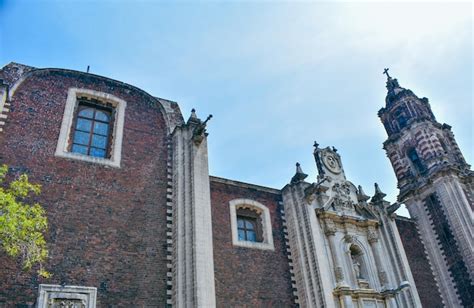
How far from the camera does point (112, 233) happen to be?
13.5 metres

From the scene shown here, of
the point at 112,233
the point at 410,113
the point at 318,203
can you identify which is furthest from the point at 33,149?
the point at 410,113

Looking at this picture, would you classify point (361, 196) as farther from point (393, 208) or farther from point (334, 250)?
point (334, 250)

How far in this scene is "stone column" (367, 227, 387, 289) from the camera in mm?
18797

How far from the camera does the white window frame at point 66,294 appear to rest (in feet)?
37.4

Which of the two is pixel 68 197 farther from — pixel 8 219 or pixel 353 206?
pixel 353 206

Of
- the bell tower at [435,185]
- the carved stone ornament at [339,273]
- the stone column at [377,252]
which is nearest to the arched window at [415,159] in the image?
the bell tower at [435,185]

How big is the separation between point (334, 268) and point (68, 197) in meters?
10.8

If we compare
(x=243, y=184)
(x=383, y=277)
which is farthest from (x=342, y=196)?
(x=243, y=184)

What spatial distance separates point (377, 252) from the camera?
1961 cm

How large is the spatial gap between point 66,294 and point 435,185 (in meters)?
22.4

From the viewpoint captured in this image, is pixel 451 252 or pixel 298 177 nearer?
pixel 298 177

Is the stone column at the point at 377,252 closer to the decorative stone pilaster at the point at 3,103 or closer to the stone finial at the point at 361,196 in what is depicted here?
the stone finial at the point at 361,196

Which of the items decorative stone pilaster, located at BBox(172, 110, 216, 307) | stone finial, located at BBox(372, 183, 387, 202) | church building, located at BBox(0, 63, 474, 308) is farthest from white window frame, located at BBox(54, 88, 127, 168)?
stone finial, located at BBox(372, 183, 387, 202)

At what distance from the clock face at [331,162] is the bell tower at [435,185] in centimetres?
760
